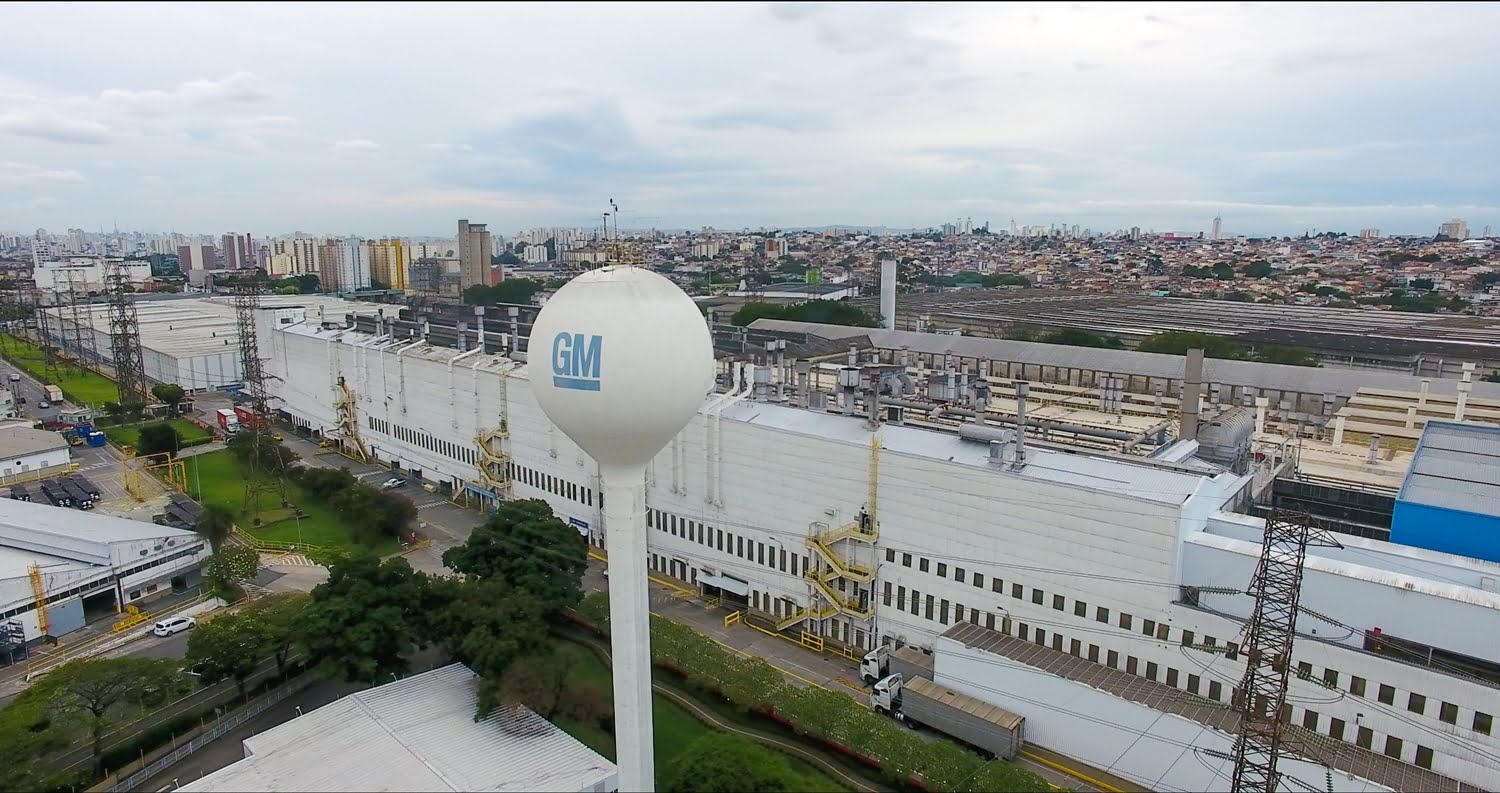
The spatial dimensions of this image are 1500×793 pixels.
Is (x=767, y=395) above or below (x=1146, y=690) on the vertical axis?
above

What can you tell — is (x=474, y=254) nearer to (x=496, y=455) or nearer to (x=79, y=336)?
(x=79, y=336)

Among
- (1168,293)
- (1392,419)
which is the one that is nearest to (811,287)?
(1168,293)

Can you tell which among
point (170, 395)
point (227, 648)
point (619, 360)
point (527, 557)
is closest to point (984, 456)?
point (619, 360)

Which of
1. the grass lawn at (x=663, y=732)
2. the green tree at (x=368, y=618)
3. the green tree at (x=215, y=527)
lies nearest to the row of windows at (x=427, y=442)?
the green tree at (x=215, y=527)

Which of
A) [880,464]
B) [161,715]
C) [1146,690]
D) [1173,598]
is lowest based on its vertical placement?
[161,715]

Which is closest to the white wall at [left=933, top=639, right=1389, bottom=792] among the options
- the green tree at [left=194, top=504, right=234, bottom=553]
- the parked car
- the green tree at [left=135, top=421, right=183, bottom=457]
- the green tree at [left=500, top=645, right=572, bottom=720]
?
the green tree at [left=500, top=645, right=572, bottom=720]

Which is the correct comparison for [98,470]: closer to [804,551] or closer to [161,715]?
[161,715]
